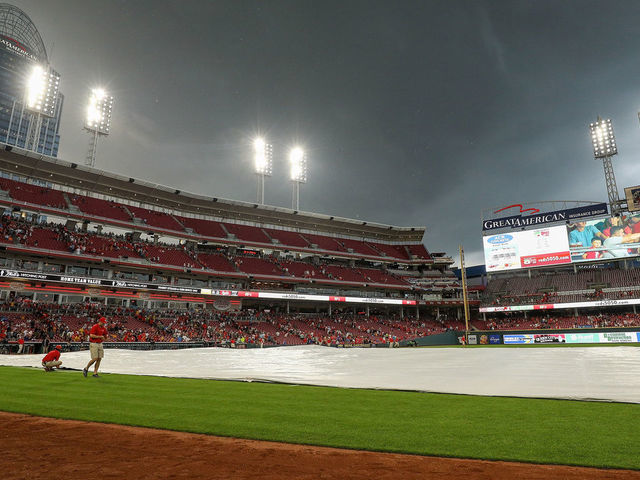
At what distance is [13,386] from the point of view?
33.1 ft

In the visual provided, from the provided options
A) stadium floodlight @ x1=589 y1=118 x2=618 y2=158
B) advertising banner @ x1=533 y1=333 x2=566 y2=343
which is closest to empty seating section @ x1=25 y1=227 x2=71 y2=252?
advertising banner @ x1=533 y1=333 x2=566 y2=343

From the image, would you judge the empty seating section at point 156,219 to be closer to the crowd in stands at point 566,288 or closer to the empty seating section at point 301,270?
the empty seating section at point 301,270

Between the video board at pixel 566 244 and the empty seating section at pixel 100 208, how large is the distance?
172 ft

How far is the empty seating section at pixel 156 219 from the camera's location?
51.1 metres

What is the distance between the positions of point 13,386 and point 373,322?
4974 centimetres

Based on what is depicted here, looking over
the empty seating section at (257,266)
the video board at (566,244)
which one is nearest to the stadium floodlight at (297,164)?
the empty seating section at (257,266)

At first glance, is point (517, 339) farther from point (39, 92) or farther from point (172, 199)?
point (39, 92)

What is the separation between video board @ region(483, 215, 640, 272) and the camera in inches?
1980

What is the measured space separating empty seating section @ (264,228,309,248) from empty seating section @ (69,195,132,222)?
21828mm

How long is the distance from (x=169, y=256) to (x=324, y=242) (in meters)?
27.8

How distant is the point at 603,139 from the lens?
55.3 metres

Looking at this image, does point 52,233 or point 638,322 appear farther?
point 638,322

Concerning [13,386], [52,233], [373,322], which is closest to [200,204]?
[52,233]

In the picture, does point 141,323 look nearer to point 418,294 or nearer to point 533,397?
point 533,397
